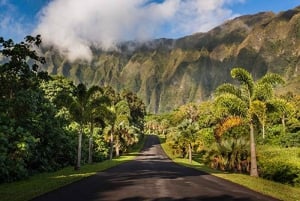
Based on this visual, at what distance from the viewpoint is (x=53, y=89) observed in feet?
210

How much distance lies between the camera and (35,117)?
34.0 m

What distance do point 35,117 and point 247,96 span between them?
18065 millimetres

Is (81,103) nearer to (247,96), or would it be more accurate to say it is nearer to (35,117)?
(35,117)

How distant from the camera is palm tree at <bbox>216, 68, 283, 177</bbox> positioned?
100.0 feet

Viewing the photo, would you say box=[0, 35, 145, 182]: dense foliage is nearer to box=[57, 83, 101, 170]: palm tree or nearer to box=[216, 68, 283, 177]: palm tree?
box=[57, 83, 101, 170]: palm tree

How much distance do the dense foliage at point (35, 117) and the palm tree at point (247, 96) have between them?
11840 mm

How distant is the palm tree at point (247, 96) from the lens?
3047 cm

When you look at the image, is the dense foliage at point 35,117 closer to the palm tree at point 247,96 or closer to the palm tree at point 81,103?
the palm tree at point 81,103

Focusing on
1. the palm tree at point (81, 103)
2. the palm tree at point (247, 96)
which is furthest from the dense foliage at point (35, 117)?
the palm tree at point (247, 96)

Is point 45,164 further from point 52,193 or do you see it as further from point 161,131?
point 161,131

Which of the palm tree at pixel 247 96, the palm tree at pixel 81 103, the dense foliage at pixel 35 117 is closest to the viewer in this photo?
the dense foliage at pixel 35 117

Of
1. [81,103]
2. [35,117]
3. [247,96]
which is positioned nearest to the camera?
[247,96]

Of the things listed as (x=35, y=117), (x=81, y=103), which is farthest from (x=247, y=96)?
(x=35, y=117)

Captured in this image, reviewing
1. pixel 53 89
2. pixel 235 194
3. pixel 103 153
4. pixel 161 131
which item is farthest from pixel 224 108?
pixel 161 131
